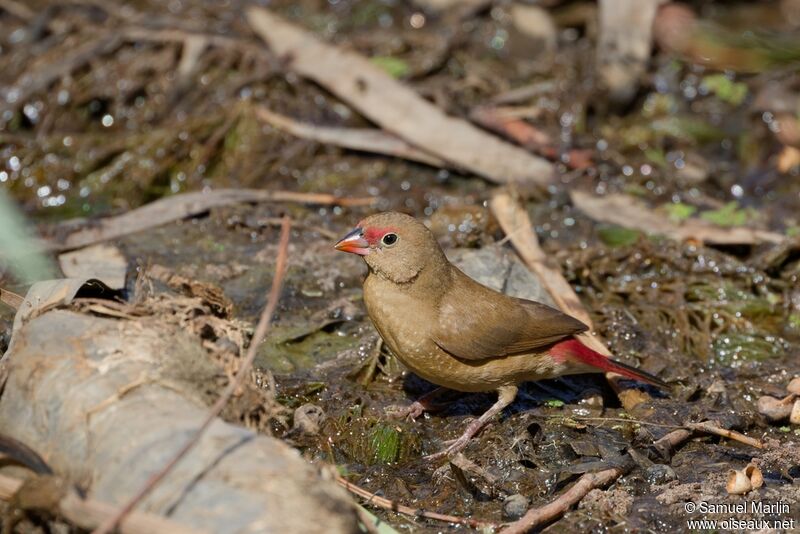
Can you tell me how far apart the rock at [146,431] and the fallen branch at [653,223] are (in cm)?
380

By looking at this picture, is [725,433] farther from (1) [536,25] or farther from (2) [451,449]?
(1) [536,25]

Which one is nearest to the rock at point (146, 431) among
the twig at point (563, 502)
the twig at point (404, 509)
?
the twig at point (404, 509)

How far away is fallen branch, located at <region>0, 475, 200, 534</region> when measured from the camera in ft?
9.41

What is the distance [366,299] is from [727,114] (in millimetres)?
4597

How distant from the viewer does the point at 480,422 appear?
15.6ft

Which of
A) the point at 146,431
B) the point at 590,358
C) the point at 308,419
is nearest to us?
the point at 146,431

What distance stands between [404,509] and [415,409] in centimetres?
82

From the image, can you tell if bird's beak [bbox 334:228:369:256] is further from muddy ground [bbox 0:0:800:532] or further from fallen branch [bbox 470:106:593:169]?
fallen branch [bbox 470:106:593:169]

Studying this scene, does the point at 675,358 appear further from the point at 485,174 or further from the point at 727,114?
the point at 727,114

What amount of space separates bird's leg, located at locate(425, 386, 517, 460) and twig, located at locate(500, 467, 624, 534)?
584 millimetres

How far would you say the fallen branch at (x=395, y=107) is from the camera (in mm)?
7109

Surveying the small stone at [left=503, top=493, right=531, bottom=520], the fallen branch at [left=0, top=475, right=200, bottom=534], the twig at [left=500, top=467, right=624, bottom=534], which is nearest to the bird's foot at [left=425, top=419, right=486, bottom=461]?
the small stone at [left=503, top=493, right=531, bottom=520]

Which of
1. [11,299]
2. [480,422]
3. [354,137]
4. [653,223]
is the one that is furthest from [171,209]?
[653,223]

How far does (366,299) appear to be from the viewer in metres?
4.79
